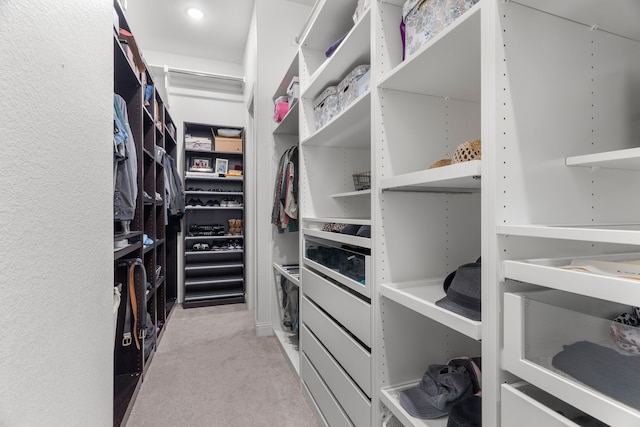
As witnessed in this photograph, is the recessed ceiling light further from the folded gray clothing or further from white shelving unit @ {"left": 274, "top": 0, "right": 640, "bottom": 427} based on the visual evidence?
the folded gray clothing

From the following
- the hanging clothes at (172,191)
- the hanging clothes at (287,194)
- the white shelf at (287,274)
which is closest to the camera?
the white shelf at (287,274)

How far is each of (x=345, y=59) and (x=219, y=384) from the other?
210 centimetres

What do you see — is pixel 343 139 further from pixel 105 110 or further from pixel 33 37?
pixel 33 37

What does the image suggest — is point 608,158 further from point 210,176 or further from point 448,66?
point 210,176

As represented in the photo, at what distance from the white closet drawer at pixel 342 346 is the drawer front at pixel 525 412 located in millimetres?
589

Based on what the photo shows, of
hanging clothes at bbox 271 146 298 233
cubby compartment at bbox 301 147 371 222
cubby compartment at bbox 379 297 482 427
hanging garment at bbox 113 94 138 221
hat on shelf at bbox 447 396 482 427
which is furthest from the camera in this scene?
hanging clothes at bbox 271 146 298 233

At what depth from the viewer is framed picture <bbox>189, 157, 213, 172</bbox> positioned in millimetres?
3791

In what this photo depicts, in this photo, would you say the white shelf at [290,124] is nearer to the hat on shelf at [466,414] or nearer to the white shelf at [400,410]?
the white shelf at [400,410]

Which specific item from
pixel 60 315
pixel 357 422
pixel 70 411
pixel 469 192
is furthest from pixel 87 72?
pixel 357 422

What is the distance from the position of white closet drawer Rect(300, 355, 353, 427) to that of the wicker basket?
114 centimetres

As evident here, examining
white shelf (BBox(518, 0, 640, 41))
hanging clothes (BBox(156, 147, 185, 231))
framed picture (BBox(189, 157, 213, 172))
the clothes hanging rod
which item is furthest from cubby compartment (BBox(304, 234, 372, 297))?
the clothes hanging rod

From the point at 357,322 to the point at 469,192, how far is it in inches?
28.2

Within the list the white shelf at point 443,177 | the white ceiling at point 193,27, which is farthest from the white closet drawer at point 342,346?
the white ceiling at point 193,27

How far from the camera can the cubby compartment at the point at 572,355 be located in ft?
1.69
